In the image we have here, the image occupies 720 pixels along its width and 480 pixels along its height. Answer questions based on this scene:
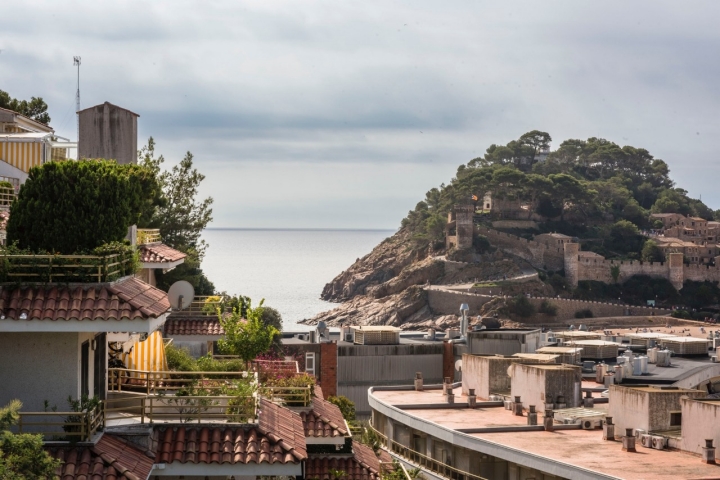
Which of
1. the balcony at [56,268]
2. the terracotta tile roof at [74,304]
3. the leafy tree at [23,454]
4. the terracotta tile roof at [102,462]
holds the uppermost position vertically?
the balcony at [56,268]

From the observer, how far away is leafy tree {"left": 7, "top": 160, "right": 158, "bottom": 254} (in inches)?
476

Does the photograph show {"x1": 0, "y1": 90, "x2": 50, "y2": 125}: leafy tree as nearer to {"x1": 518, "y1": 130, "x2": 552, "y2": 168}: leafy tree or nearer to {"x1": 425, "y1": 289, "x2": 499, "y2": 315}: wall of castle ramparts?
{"x1": 425, "y1": 289, "x2": 499, "y2": 315}: wall of castle ramparts

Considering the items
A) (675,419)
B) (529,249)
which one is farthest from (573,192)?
(675,419)

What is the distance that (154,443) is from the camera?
10.5 m

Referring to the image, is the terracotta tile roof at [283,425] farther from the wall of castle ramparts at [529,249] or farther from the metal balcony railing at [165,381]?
the wall of castle ramparts at [529,249]

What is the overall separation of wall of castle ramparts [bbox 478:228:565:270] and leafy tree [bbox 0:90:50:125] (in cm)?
9591

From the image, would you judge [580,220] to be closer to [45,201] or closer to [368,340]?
[368,340]

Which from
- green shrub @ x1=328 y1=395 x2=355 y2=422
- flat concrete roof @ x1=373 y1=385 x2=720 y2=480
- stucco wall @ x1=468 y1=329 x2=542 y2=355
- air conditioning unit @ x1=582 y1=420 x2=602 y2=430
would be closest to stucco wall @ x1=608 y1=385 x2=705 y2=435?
flat concrete roof @ x1=373 y1=385 x2=720 y2=480

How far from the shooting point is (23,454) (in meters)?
8.58

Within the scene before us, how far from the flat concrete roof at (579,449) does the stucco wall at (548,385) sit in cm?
63

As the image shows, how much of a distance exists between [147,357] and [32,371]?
11.3 feet

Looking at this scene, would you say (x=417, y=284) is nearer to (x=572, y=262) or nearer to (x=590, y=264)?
(x=572, y=262)

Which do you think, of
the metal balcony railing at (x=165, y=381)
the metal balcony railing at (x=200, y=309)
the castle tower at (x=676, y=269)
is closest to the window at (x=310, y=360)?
the metal balcony railing at (x=200, y=309)

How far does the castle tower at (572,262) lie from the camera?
124m
